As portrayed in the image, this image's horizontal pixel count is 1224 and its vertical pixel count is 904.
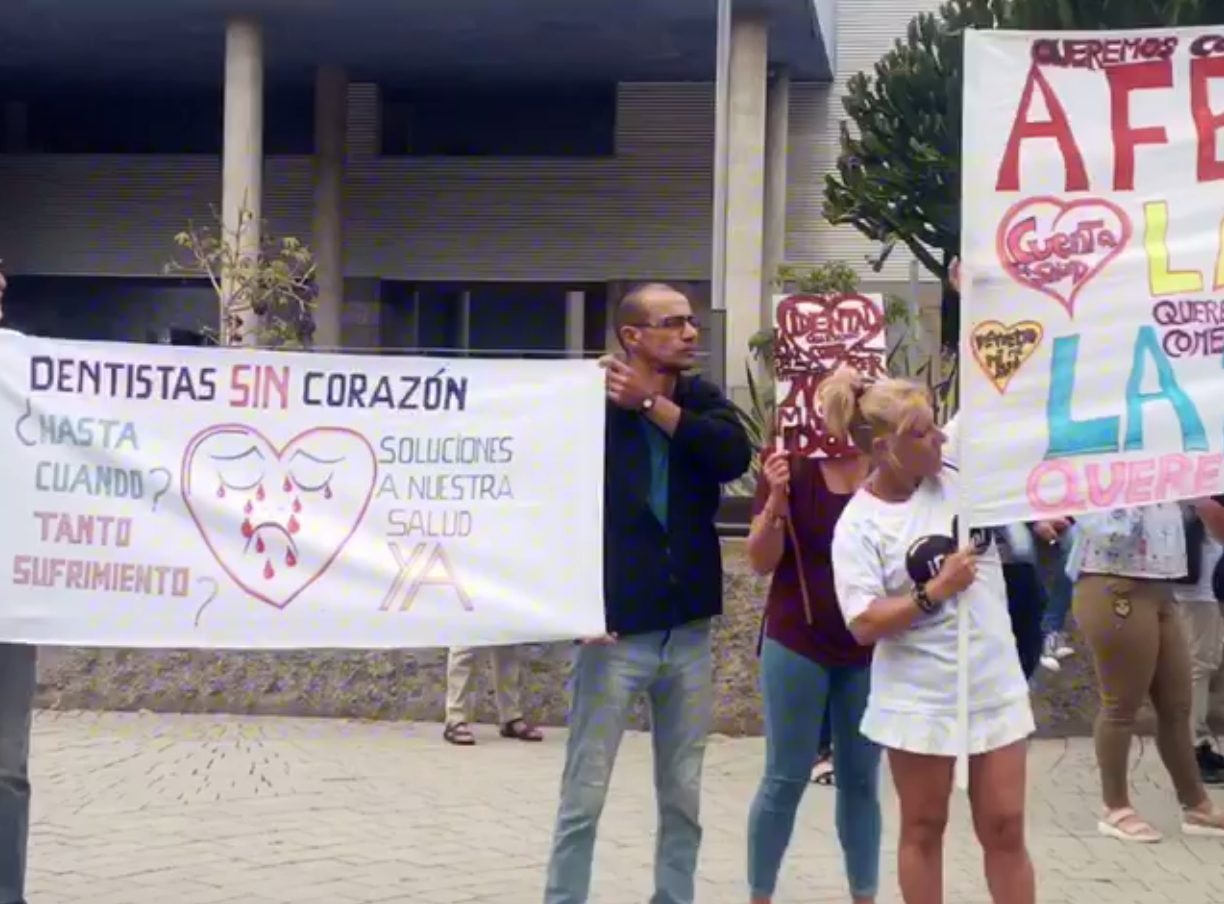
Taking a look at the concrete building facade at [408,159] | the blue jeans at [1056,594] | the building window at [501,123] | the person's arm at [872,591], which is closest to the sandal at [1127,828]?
the blue jeans at [1056,594]

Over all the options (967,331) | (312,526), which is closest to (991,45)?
(967,331)

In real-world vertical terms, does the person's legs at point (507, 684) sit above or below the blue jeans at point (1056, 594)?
below

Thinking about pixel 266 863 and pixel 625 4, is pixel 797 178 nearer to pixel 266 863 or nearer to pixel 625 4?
pixel 625 4

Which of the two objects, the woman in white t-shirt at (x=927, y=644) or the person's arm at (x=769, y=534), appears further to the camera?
the person's arm at (x=769, y=534)

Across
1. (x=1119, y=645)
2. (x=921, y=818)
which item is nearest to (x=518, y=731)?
(x=1119, y=645)

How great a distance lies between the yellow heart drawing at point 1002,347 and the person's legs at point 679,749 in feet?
3.77

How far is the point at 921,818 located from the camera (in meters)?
4.93

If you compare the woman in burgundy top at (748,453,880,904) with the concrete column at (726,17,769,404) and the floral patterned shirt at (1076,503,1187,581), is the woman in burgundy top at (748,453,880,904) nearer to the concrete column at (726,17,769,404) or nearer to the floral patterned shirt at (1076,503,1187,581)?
the floral patterned shirt at (1076,503,1187,581)

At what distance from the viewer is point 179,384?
568cm

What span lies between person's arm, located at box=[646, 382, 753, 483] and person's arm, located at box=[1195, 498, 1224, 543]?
5.84 ft

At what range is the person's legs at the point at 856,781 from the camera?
5531 millimetres

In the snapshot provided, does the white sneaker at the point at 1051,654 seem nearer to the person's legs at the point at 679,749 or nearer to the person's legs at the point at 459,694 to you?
the person's legs at the point at 459,694

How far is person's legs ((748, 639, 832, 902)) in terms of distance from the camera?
548cm

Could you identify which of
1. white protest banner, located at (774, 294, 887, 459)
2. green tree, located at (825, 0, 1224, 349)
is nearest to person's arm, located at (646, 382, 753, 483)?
white protest banner, located at (774, 294, 887, 459)
